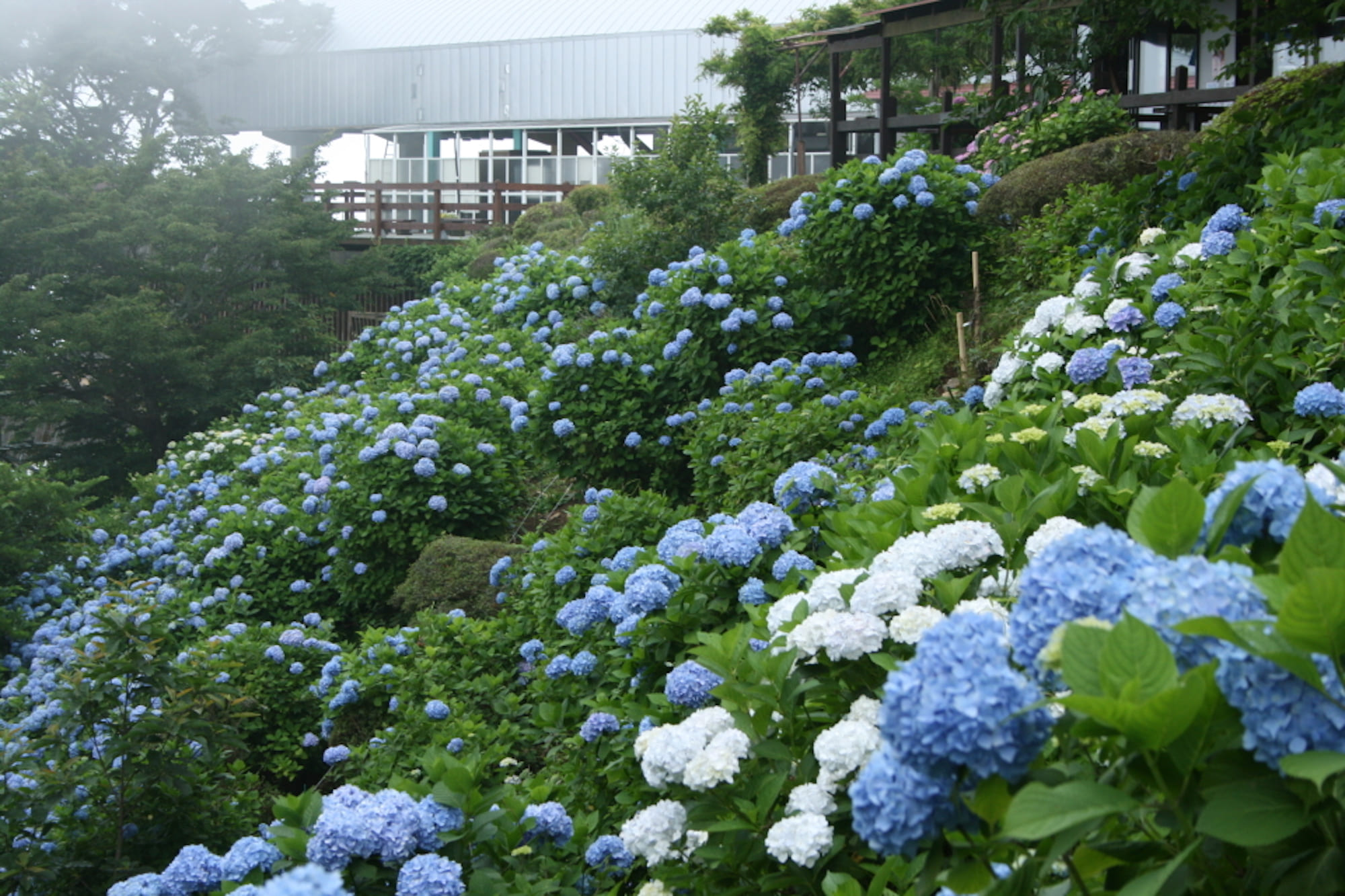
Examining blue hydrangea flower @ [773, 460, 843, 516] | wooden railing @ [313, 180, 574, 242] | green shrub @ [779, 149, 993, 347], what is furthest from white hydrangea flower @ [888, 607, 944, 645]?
wooden railing @ [313, 180, 574, 242]

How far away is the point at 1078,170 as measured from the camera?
7395 mm

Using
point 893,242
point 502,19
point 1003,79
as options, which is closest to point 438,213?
point 502,19

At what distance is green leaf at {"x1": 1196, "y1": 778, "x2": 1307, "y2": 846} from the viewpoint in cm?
99

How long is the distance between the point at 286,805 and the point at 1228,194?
465 centimetres

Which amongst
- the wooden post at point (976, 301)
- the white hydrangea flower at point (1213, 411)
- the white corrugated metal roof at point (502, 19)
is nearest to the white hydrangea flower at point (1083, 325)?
the white hydrangea flower at point (1213, 411)

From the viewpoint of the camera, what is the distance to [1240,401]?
2.70 meters

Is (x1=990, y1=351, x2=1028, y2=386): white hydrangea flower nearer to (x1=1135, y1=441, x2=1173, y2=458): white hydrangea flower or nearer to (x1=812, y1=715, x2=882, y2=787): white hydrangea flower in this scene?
(x1=1135, y1=441, x2=1173, y2=458): white hydrangea flower

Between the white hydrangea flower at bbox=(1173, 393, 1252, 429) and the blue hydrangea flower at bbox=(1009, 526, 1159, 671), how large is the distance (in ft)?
5.61

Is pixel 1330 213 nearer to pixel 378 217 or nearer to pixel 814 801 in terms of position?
pixel 814 801

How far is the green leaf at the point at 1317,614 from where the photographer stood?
0.92 metres

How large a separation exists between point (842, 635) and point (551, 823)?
1.07m

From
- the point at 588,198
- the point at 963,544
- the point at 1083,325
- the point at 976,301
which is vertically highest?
the point at 588,198

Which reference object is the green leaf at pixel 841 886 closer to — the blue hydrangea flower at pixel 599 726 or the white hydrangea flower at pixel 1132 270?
the blue hydrangea flower at pixel 599 726

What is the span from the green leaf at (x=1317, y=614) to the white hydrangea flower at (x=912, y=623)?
2.77 ft
